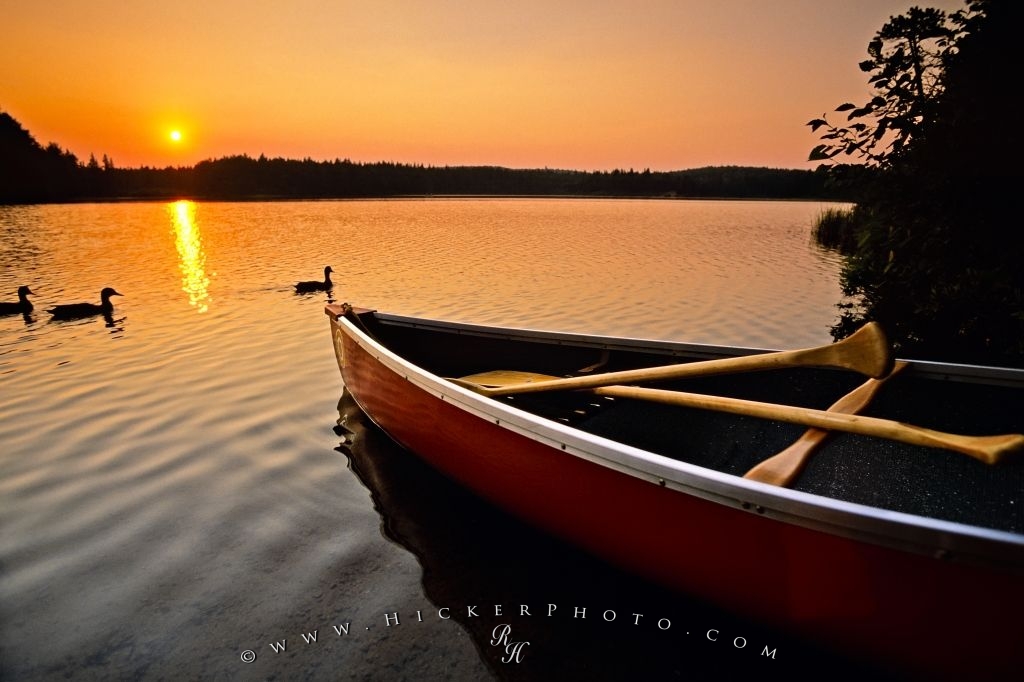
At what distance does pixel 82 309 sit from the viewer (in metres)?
11.0

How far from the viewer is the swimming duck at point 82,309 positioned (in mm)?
10867

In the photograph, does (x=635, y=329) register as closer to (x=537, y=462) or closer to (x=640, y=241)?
(x=537, y=462)

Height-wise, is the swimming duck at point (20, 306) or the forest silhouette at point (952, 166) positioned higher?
the forest silhouette at point (952, 166)

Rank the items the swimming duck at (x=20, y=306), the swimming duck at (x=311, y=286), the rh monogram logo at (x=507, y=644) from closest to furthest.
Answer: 1. the rh monogram logo at (x=507, y=644)
2. the swimming duck at (x=20, y=306)
3. the swimming duck at (x=311, y=286)

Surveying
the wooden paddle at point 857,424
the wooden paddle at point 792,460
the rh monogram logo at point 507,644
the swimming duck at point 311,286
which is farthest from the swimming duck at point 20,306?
the wooden paddle at point 792,460

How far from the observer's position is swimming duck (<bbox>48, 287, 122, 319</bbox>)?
10867mm

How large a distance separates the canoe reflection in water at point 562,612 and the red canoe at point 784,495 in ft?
1.02

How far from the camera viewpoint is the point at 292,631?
3.01m

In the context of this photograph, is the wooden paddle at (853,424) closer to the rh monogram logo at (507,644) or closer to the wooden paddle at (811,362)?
the wooden paddle at (811,362)

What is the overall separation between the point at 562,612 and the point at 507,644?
397 millimetres

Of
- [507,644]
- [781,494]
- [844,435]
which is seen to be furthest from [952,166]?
[507,644]

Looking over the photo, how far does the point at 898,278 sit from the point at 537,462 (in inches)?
191

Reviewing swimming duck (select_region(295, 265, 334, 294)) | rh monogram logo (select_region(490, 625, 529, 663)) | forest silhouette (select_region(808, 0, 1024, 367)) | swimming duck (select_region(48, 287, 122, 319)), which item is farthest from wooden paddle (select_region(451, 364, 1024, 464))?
swimming duck (select_region(48, 287, 122, 319))

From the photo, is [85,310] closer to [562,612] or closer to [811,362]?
[562,612]
